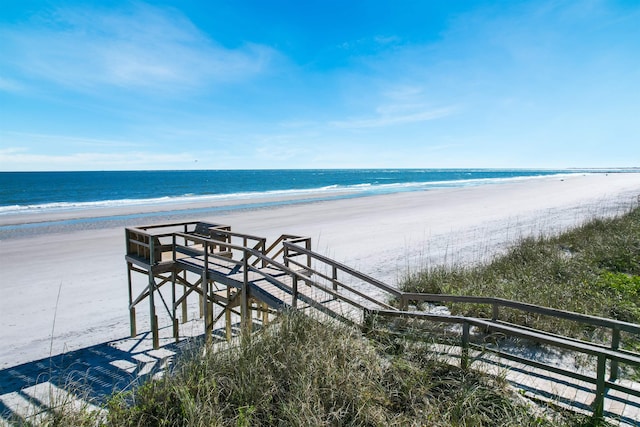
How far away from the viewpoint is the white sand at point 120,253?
9.07m

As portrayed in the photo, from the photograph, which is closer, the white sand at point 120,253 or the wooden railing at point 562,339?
the wooden railing at point 562,339

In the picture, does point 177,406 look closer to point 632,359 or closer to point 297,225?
point 632,359

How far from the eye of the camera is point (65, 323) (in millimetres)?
9297

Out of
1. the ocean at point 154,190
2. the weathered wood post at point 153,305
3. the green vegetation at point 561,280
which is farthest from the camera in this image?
the ocean at point 154,190

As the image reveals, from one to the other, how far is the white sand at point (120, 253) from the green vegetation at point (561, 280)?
1.96 metres

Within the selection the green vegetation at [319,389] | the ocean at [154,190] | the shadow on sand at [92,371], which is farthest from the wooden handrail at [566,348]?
the ocean at [154,190]

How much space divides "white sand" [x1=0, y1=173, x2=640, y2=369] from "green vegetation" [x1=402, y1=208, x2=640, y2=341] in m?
1.96

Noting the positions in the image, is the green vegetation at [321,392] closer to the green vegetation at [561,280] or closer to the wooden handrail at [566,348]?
the wooden handrail at [566,348]

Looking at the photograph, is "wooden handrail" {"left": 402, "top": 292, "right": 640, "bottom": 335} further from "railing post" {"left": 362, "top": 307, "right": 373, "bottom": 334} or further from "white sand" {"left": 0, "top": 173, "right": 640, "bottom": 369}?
"white sand" {"left": 0, "top": 173, "right": 640, "bottom": 369}

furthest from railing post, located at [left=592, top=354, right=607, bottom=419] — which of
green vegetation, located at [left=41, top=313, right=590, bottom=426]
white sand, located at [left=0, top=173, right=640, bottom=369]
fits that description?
white sand, located at [left=0, top=173, right=640, bottom=369]

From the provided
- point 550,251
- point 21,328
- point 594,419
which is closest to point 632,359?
point 594,419

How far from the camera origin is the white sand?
29.8 feet

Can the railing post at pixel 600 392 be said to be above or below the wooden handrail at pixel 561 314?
below

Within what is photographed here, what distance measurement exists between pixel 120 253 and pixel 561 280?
53.0 feet
